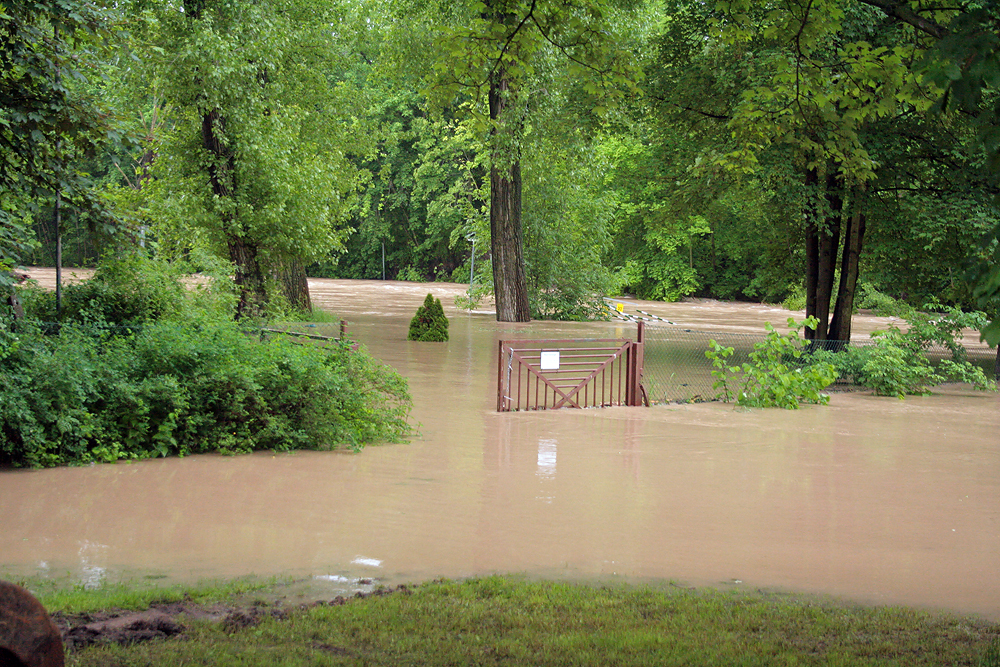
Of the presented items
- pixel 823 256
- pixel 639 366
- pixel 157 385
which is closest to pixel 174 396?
pixel 157 385

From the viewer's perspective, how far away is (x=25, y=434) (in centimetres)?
880

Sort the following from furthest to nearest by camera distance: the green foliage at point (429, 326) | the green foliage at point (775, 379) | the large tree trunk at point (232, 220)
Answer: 1. the green foliage at point (429, 326)
2. the large tree trunk at point (232, 220)
3. the green foliage at point (775, 379)

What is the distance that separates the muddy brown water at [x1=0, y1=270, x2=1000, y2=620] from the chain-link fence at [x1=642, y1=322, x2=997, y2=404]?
4.20 meters

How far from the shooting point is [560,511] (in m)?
8.32

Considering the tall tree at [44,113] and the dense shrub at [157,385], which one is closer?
the dense shrub at [157,385]

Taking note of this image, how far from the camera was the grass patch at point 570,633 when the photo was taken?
14.7ft

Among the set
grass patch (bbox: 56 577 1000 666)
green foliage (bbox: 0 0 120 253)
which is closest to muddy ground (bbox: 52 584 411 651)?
grass patch (bbox: 56 577 1000 666)

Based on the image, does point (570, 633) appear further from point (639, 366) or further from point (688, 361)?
point (688, 361)

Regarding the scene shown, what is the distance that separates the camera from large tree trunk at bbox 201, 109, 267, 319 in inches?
751

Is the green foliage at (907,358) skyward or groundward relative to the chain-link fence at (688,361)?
skyward

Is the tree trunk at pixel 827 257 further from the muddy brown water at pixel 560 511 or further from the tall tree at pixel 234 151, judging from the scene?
the tall tree at pixel 234 151

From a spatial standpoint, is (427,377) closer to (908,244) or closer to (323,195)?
(323,195)

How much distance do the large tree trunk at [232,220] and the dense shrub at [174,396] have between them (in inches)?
312

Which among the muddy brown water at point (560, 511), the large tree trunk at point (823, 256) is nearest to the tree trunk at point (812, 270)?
the large tree trunk at point (823, 256)
